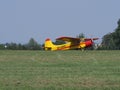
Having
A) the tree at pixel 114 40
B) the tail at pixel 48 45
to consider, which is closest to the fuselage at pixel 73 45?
the tail at pixel 48 45

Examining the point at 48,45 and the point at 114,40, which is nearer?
the point at 48,45

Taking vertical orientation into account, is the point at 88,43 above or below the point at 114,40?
below

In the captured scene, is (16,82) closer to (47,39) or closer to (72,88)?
(72,88)

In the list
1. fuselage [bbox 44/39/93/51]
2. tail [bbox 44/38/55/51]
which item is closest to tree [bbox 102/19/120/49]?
tail [bbox 44/38/55/51]

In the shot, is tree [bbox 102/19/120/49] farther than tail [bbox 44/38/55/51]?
Yes

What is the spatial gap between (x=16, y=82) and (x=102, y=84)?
7.68 feet

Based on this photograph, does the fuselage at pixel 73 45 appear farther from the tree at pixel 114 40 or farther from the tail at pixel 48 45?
the tree at pixel 114 40

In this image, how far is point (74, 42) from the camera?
244ft

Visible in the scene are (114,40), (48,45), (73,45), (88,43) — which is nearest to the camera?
(88,43)

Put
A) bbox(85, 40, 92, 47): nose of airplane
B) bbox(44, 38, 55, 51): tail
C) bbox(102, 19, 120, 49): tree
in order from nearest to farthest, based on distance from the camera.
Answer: bbox(85, 40, 92, 47): nose of airplane, bbox(44, 38, 55, 51): tail, bbox(102, 19, 120, 49): tree

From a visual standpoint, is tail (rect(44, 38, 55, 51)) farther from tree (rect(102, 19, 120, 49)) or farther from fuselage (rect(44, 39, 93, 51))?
tree (rect(102, 19, 120, 49))

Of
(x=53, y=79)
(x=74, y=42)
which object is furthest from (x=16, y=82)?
(x=74, y=42)

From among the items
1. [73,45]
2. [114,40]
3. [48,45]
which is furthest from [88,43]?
[114,40]

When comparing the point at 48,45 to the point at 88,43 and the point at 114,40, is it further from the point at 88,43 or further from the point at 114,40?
the point at 114,40
